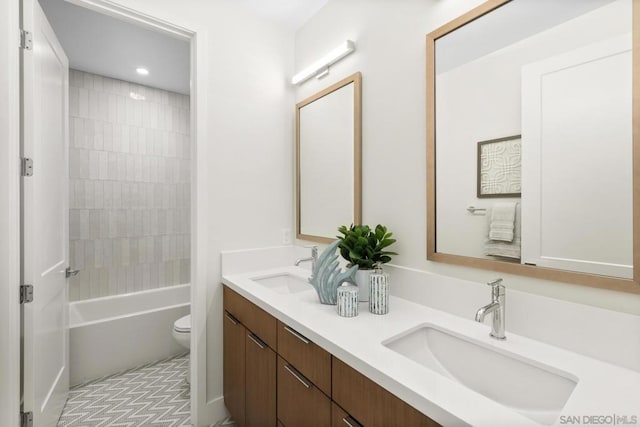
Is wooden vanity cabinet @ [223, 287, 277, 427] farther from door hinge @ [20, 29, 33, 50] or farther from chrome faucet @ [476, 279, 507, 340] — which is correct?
door hinge @ [20, 29, 33, 50]

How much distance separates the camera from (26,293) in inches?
52.4

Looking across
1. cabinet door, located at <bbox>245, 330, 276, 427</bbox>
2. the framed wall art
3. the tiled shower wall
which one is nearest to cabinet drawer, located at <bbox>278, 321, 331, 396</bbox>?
cabinet door, located at <bbox>245, 330, 276, 427</bbox>

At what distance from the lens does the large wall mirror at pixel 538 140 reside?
0.82 meters

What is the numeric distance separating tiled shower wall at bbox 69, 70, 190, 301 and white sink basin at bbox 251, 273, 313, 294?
1769mm

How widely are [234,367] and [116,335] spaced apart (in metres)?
1.31

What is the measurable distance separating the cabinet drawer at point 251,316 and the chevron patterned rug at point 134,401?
79 centimetres

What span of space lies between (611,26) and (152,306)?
3.56 m

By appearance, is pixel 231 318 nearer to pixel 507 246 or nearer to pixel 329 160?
pixel 329 160

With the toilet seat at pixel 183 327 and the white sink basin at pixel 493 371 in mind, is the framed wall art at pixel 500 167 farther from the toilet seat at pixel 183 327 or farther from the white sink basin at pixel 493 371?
the toilet seat at pixel 183 327

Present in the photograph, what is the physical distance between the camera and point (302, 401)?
3.55 feet

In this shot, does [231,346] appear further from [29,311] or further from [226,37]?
[226,37]

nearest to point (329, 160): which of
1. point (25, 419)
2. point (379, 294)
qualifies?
point (379, 294)

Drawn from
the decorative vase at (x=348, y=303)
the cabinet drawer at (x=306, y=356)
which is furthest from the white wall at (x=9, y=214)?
the decorative vase at (x=348, y=303)

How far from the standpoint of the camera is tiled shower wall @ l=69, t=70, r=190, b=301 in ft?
8.86
